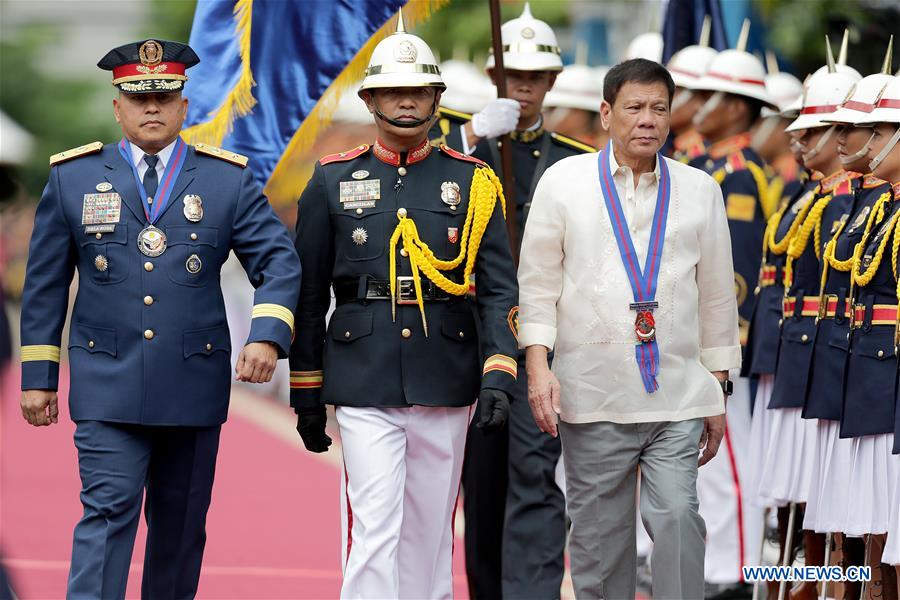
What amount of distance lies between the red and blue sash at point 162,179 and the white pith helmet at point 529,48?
7.16ft

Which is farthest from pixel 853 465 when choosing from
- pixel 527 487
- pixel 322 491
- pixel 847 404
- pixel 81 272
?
pixel 322 491

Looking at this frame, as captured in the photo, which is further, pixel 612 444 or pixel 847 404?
pixel 847 404

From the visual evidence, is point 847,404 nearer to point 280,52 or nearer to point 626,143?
point 626,143

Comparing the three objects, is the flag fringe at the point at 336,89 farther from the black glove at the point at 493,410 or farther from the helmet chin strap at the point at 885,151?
the helmet chin strap at the point at 885,151

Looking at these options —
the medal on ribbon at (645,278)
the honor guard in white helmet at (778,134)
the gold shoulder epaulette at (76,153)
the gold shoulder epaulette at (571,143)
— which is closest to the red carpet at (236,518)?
the gold shoulder epaulette at (76,153)

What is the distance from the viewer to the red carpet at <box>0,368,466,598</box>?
9961 mm

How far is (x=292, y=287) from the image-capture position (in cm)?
728

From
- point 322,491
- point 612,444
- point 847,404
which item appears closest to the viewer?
point 612,444

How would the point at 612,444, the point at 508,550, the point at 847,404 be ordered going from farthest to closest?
the point at 508,550
the point at 847,404
the point at 612,444

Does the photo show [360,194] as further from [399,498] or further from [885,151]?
[885,151]

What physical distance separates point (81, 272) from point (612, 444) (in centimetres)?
222

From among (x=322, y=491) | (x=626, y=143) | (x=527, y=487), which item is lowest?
(x=322, y=491)

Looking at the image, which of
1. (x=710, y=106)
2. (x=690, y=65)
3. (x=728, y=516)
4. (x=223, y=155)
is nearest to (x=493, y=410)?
(x=223, y=155)

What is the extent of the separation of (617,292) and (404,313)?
0.87 metres
